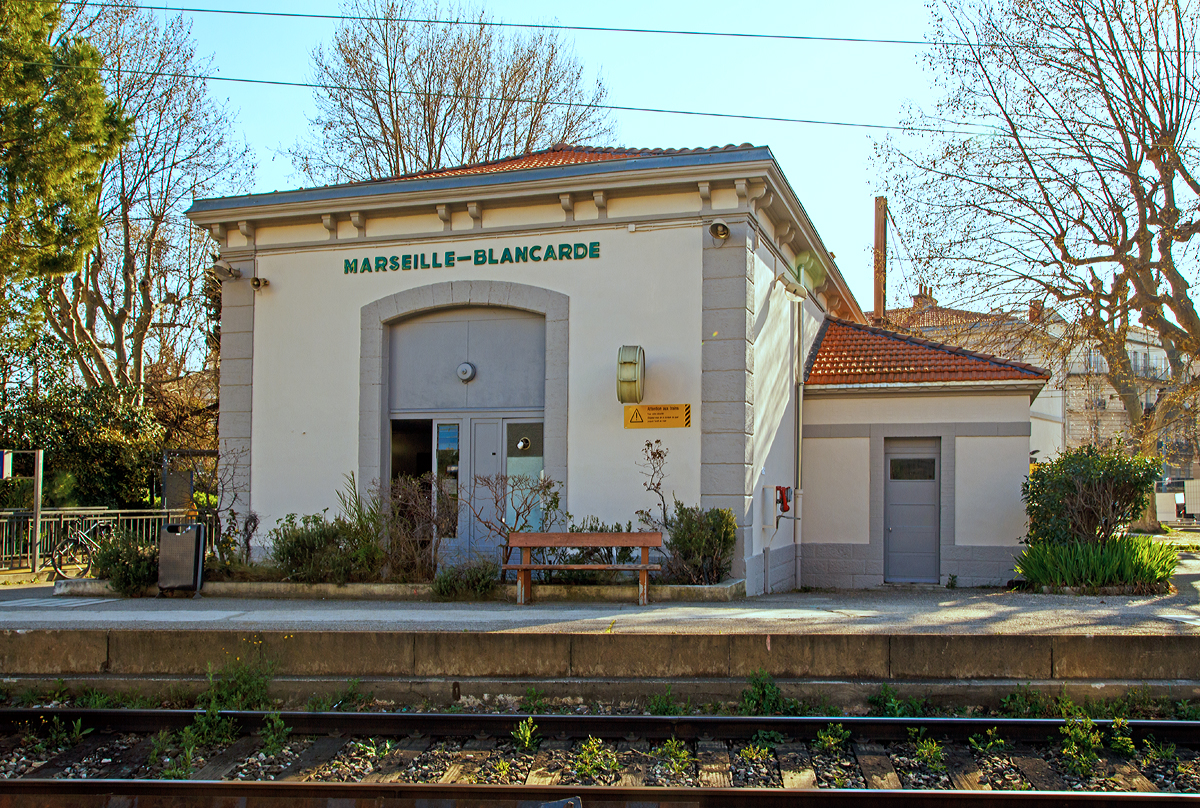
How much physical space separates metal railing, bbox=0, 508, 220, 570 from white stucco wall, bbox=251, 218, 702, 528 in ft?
10.4

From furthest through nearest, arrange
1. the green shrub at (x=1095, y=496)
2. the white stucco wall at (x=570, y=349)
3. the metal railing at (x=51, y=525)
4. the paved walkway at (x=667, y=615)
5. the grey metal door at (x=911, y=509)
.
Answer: the metal railing at (x=51, y=525), the grey metal door at (x=911, y=509), the white stucco wall at (x=570, y=349), the green shrub at (x=1095, y=496), the paved walkway at (x=667, y=615)

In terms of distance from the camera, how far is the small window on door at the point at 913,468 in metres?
13.9

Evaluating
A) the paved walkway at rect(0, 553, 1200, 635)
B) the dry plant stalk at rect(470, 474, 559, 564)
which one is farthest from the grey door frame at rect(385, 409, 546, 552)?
the paved walkway at rect(0, 553, 1200, 635)

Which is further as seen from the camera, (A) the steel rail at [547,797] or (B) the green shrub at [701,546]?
(B) the green shrub at [701,546]

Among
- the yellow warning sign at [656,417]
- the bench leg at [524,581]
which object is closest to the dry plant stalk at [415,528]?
the bench leg at [524,581]

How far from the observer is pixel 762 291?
12.4 metres

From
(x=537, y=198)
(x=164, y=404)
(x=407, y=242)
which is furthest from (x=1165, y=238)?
(x=164, y=404)

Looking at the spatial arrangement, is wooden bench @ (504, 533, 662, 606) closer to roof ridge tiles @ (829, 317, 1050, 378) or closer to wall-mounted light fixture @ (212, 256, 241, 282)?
wall-mounted light fixture @ (212, 256, 241, 282)

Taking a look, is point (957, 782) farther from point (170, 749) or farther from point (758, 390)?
point (758, 390)

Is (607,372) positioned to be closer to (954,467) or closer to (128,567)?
(954,467)

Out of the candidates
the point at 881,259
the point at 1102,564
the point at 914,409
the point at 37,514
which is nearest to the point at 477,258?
the point at 914,409

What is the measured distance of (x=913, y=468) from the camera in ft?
45.8

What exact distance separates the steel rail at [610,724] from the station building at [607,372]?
16.9 feet

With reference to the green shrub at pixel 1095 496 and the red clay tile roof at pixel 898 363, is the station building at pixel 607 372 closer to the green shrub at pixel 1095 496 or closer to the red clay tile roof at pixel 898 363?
the red clay tile roof at pixel 898 363
